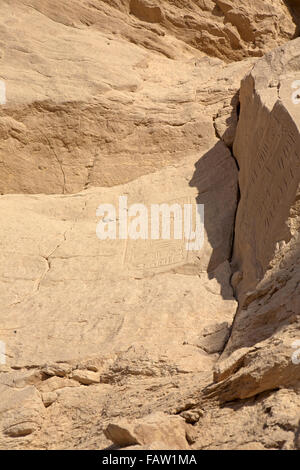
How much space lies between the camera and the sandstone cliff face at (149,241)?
4.52 m

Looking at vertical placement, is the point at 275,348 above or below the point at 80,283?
above

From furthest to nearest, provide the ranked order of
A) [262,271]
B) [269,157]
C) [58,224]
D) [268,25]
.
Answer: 1. [268,25]
2. [58,224]
3. [269,157]
4. [262,271]

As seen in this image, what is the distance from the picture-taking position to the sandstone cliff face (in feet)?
14.8

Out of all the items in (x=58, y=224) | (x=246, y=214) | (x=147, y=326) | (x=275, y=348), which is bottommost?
(x=58, y=224)

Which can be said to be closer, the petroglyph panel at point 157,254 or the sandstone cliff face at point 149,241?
the sandstone cliff face at point 149,241

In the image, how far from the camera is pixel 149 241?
707 cm

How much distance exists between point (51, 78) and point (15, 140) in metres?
0.84

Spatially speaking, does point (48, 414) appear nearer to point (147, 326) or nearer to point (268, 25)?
point (147, 326)

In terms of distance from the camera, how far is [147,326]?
5.98m

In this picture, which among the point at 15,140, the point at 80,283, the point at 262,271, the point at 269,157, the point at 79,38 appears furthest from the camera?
the point at 79,38

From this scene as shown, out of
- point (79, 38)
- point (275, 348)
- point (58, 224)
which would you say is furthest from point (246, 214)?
point (79, 38)

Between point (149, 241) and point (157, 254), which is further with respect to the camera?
point (149, 241)

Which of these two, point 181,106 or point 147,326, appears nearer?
point 147,326

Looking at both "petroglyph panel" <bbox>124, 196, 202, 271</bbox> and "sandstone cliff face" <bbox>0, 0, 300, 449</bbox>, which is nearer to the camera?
"sandstone cliff face" <bbox>0, 0, 300, 449</bbox>
